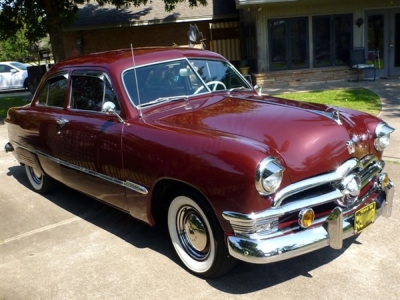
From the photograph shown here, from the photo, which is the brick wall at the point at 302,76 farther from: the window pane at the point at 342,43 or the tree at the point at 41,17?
the tree at the point at 41,17

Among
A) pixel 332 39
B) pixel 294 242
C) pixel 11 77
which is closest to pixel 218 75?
pixel 294 242

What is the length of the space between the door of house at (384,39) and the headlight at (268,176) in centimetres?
1354

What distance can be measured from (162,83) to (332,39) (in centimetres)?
1235

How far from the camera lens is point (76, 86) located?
4.95m

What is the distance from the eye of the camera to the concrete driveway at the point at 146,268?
343 cm

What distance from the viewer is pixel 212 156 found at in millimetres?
3256

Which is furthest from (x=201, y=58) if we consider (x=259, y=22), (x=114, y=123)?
(x=259, y=22)

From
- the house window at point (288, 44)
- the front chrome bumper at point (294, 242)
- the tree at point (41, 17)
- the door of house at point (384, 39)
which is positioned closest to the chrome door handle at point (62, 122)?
the front chrome bumper at point (294, 242)

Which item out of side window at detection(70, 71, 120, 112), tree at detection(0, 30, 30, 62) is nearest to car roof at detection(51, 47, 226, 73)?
side window at detection(70, 71, 120, 112)

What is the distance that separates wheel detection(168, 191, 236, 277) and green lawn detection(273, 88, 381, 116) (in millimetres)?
6839

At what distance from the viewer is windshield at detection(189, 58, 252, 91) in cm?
479

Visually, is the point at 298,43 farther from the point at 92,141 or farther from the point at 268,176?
the point at 268,176

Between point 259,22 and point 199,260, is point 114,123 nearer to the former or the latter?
point 199,260

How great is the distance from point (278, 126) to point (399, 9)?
45.4 feet
